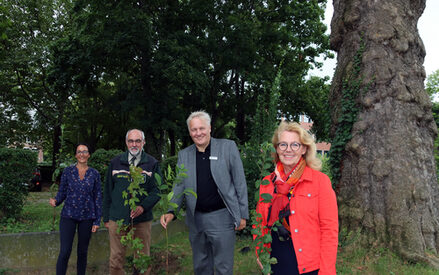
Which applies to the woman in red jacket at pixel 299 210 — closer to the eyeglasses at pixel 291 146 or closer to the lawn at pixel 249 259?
the eyeglasses at pixel 291 146

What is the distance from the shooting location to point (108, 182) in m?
4.84

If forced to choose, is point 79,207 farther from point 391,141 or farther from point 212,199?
point 391,141

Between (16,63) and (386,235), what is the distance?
21628mm

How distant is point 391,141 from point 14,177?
740cm

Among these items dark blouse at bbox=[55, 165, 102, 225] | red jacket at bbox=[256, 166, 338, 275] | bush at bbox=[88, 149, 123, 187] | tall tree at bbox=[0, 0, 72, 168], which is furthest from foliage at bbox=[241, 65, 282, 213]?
tall tree at bbox=[0, 0, 72, 168]

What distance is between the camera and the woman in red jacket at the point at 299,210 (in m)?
2.55

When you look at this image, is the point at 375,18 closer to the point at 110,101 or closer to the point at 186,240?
the point at 186,240

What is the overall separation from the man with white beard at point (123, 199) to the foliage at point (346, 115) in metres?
3.37

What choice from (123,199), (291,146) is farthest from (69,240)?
(291,146)

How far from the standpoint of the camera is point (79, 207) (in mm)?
4793

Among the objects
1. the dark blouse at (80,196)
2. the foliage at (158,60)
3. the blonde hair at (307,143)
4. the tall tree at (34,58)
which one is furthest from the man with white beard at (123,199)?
the tall tree at (34,58)

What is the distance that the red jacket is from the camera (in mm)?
2539

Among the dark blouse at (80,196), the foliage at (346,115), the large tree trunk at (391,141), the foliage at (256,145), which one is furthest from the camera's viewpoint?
the foliage at (256,145)

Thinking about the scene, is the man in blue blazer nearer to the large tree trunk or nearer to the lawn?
the lawn
